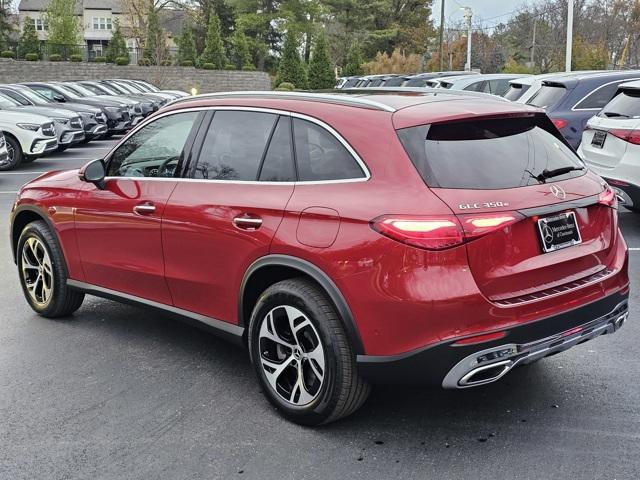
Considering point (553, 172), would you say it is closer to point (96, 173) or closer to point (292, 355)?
point (292, 355)

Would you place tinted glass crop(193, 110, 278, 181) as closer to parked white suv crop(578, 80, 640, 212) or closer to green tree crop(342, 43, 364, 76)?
parked white suv crop(578, 80, 640, 212)

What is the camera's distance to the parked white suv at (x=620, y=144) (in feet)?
26.6

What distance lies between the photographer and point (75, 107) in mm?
Answer: 20922

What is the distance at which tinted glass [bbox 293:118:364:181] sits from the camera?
12.5ft

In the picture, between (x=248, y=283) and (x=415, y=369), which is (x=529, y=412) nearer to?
(x=415, y=369)

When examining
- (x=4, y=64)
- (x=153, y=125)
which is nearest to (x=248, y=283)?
(x=153, y=125)

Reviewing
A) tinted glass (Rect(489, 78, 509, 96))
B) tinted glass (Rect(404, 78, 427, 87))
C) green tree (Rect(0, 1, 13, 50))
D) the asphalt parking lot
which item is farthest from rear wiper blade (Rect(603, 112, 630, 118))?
green tree (Rect(0, 1, 13, 50))

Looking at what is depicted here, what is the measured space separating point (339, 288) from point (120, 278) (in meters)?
2.08

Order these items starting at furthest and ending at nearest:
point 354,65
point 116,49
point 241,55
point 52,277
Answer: point 354,65
point 241,55
point 116,49
point 52,277

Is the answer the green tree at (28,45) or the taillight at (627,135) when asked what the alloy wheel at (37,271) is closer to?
the taillight at (627,135)

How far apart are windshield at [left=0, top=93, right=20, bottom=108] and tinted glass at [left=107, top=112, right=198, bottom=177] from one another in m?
14.3

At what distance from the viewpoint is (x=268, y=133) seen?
4.28 meters

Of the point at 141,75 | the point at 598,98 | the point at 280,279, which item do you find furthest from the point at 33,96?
the point at 141,75

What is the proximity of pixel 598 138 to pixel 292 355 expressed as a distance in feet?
19.8
